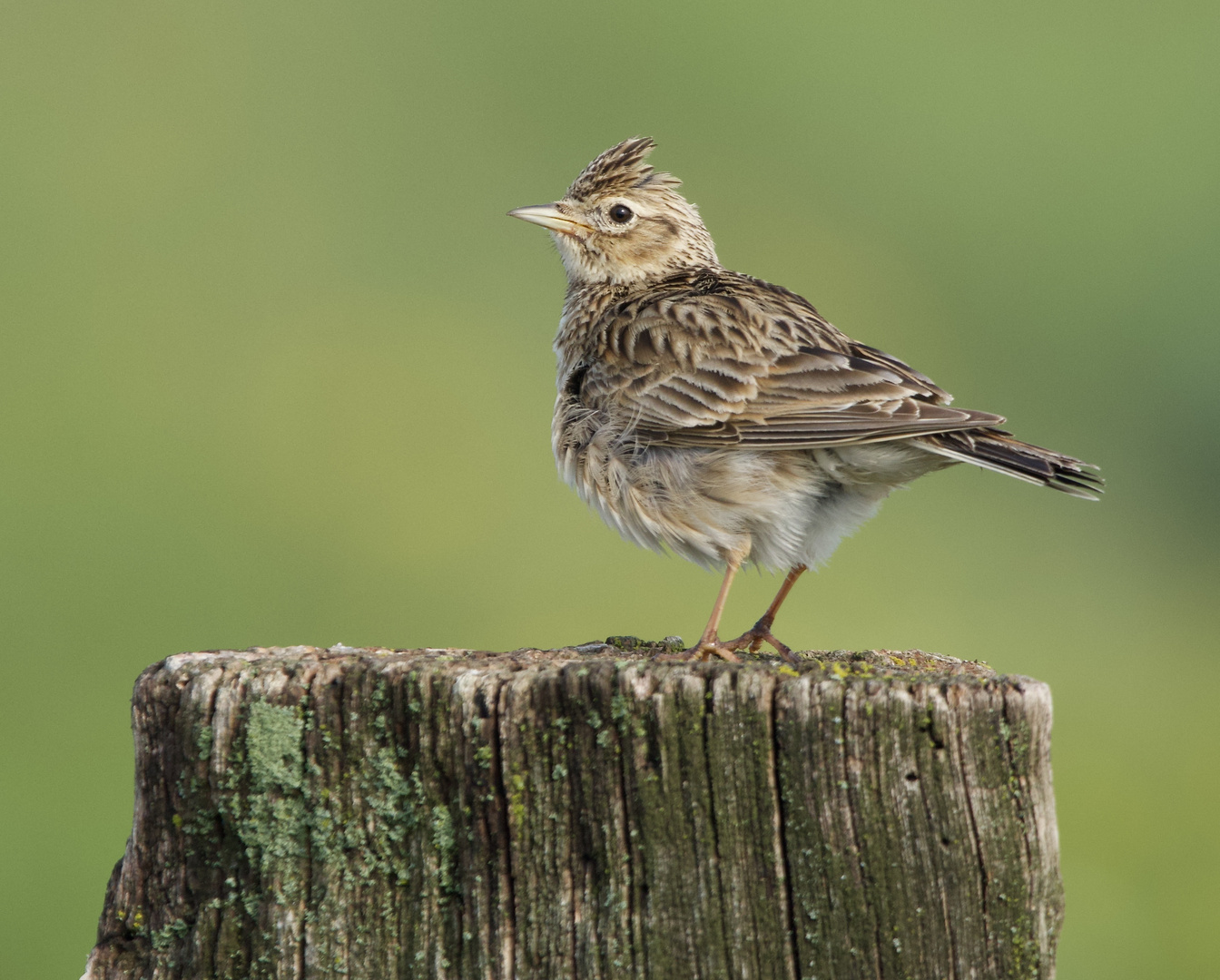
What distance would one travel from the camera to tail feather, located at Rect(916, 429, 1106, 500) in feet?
17.4

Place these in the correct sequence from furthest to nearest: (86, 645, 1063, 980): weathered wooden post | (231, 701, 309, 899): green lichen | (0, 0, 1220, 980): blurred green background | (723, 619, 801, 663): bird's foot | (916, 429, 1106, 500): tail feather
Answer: (0, 0, 1220, 980): blurred green background, (723, 619, 801, 663): bird's foot, (916, 429, 1106, 500): tail feather, (231, 701, 309, 899): green lichen, (86, 645, 1063, 980): weathered wooden post

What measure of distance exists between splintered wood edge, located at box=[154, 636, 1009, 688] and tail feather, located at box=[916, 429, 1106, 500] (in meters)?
0.89

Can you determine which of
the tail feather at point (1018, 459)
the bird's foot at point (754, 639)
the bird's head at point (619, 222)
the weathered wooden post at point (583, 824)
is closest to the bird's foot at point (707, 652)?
the bird's foot at point (754, 639)

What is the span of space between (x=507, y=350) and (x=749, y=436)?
34.9ft

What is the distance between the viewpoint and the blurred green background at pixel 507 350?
1138 cm

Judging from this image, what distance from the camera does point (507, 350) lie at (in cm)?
1620

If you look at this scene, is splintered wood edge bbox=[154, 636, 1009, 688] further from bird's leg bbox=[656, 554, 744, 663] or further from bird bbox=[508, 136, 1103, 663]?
bird bbox=[508, 136, 1103, 663]

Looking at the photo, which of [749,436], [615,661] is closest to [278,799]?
[615,661]

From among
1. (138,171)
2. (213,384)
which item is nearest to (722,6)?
(138,171)

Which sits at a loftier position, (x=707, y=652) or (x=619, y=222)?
(x=619, y=222)

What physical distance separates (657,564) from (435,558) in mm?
2062

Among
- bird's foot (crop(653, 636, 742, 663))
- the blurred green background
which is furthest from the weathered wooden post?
the blurred green background

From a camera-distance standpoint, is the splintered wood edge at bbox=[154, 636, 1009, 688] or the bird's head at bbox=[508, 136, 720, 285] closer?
the splintered wood edge at bbox=[154, 636, 1009, 688]

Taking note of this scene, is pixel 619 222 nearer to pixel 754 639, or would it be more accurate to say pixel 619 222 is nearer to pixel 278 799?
pixel 754 639
